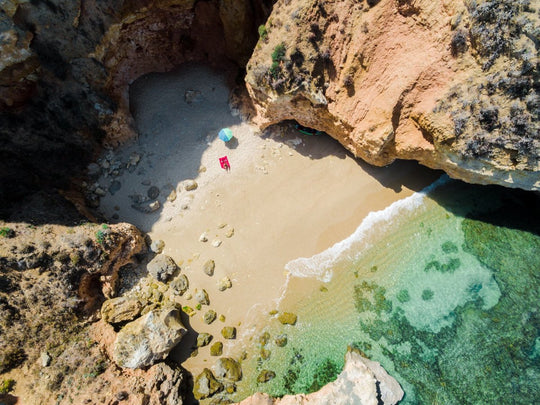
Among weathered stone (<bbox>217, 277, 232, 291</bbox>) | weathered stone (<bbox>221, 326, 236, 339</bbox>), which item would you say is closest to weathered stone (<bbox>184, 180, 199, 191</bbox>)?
weathered stone (<bbox>217, 277, 232, 291</bbox>)

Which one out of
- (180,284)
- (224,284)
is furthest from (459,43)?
(180,284)

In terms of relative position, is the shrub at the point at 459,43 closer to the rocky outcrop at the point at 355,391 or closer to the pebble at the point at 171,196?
the rocky outcrop at the point at 355,391

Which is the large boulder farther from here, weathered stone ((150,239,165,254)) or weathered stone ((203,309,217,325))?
weathered stone ((150,239,165,254))

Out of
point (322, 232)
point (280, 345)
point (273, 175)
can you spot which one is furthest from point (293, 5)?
point (280, 345)

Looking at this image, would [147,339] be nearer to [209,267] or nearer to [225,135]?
[209,267]

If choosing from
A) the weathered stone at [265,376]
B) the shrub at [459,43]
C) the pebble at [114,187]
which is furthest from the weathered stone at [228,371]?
the shrub at [459,43]

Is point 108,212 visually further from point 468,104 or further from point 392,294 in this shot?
point 468,104

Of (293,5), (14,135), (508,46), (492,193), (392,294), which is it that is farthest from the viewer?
(492,193)
